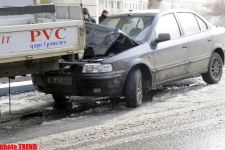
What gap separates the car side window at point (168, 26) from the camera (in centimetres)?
895

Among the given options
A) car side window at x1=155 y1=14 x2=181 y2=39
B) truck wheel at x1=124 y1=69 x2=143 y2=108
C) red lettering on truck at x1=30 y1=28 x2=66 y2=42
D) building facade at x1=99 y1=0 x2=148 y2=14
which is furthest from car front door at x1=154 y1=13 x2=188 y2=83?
building facade at x1=99 y1=0 x2=148 y2=14

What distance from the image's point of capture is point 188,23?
9.79 metres

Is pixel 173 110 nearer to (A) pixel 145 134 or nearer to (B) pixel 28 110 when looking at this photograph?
(A) pixel 145 134

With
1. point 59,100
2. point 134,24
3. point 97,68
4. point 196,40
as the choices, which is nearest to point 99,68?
point 97,68

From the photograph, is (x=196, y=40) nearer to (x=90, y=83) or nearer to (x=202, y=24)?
(x=202, y=24)

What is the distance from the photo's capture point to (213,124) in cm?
690

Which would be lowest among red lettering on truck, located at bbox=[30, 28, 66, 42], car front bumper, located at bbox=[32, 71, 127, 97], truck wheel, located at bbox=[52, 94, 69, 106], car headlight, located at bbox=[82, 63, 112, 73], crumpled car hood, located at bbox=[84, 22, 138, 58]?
truck wheel, located at bbox=[52, 94, 69, 106]

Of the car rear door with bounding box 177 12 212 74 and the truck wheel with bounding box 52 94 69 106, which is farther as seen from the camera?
the car rear door with bounding box 177 12 212 74

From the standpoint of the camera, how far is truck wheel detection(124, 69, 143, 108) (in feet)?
26.1

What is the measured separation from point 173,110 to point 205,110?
20.0 inches

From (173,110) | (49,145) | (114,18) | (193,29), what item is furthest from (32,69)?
(193,29)

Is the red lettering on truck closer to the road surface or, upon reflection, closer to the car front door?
the road surface

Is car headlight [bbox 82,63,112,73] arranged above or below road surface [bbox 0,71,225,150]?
above

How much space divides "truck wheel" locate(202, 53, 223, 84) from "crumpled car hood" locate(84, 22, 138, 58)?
103 inches
